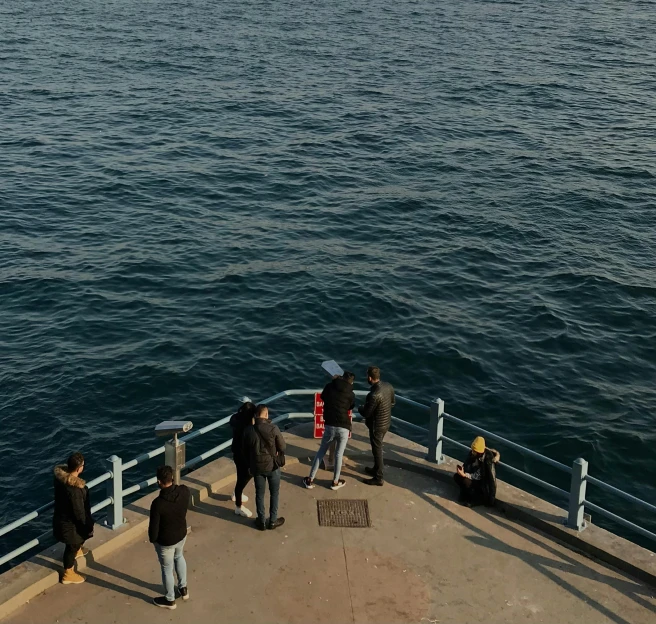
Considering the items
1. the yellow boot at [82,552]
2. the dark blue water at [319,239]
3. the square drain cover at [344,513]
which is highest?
the yellow boot at [82,552]

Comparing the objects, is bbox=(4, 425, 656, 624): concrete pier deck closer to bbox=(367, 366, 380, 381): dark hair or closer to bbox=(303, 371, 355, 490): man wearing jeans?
bbox=(303, 371, 355, 490): man wearing jeans

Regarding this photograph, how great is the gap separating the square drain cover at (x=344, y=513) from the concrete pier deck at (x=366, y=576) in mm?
121

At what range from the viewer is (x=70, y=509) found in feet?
35.7

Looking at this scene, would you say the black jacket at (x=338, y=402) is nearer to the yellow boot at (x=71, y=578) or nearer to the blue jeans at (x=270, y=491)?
the blue jeans at (x=270, y=491)

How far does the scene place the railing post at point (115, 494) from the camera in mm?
11773

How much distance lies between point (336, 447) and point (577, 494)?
132 inches

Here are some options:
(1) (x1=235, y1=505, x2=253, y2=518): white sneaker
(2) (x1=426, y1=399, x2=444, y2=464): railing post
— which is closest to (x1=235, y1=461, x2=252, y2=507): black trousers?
(1) (x1=235, y1=505, x2=253, y2=518): white sneaker

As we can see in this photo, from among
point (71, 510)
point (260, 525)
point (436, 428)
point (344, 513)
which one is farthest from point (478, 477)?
point (71, 510)

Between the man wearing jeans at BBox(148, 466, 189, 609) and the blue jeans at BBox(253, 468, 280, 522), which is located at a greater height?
the man wearing jeans at BBox(148, 466, 189, 609)

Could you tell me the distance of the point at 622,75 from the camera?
50969 millimetres

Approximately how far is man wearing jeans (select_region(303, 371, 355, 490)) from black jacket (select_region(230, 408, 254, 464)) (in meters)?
1.21

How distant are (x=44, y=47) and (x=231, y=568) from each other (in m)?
48.9

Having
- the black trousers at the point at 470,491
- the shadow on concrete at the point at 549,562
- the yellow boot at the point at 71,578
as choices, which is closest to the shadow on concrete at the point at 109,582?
the yellow boot at the point at 71,578

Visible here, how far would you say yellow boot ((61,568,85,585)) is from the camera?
1119 cm
